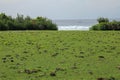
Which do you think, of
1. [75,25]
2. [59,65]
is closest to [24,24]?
[59,65]

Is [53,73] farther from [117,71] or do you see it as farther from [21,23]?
[21,23]

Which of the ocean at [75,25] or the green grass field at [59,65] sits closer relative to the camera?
the green grass field at [59,65]

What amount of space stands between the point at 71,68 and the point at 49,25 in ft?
84.3

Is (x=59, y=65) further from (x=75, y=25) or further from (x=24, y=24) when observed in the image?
(x=75, y=25)

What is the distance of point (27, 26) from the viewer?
33.2 metres

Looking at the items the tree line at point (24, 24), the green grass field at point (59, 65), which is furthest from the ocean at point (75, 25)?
the green grass field at point (59, 65)

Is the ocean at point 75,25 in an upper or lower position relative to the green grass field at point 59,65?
upper

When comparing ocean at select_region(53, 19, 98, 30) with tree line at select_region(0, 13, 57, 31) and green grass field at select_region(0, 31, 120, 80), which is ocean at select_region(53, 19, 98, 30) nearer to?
tree line at select_region(0, 13, 57, 31)

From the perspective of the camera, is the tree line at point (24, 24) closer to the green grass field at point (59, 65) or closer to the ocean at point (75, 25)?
the ocean at point (75, 25)

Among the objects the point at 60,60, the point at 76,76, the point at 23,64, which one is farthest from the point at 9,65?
the point at 76,76

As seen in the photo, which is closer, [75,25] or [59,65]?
[59,65]

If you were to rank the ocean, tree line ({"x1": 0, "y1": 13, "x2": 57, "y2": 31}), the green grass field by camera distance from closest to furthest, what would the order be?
1. the green grass field
2. tree line ({"x1": 0, "y1": 13, "x2": 57, "y2": 31})
3. the ocean

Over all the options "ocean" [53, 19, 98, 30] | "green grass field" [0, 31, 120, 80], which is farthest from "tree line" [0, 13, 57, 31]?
"green grass field" [0, 31, 120, 80]

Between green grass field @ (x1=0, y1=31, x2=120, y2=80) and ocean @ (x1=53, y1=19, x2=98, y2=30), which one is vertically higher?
ocean @ (x1=53, y1=19, x2=98, y2=30)
